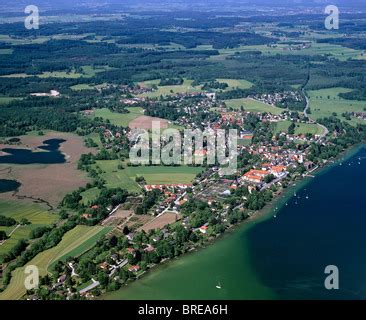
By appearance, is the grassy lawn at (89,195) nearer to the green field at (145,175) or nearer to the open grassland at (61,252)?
the green field at (145,175)

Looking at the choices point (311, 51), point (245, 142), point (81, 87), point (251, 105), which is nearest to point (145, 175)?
point (245, 142)

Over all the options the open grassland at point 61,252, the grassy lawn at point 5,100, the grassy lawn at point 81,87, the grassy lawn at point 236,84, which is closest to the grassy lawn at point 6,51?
the grassy lawn at point 81,87

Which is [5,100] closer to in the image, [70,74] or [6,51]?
[70,74]

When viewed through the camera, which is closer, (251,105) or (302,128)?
(302,128)

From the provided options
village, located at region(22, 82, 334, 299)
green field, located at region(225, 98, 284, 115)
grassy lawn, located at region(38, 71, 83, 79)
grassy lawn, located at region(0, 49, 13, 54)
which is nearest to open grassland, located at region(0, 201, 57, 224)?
village, located at region(22, 82, 334, 299)

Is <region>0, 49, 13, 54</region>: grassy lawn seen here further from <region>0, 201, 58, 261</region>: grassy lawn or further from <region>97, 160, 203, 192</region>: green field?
<region>0, 201, 58, 261</region>: grassy lawn

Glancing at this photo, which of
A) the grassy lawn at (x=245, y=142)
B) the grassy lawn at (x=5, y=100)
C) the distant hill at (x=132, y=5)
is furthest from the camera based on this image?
the distant hill at (x=132, y=5)
